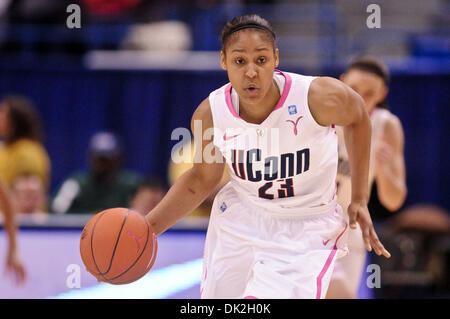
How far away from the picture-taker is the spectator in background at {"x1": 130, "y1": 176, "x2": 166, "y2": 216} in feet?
21.5

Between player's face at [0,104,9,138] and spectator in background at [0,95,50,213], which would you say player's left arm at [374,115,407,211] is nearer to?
spectator in background at [0,95,50,213]

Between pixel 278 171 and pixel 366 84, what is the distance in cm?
165

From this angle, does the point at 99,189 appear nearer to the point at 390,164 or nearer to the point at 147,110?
the point at 147,110

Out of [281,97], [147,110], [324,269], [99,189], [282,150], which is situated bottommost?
[324,269]

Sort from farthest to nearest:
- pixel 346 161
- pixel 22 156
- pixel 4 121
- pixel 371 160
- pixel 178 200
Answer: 1. pixel 4 121
2. pixel 22 156
3. pixel 371 160
4. pixel 346 161
5. pixel 178 200

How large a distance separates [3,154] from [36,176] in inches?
17.4

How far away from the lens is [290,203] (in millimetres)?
3400

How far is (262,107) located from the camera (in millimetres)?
3396

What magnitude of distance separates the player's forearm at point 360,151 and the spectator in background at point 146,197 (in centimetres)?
334

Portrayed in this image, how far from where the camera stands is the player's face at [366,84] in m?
4.75

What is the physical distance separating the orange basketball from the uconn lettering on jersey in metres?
0.55

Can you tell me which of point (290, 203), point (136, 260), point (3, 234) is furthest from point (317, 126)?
point (3, 234)

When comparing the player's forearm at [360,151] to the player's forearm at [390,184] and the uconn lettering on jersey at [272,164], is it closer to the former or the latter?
the uconn lettering on jersey at [272,164]

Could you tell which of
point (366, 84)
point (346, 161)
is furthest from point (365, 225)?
point (366, 84)
